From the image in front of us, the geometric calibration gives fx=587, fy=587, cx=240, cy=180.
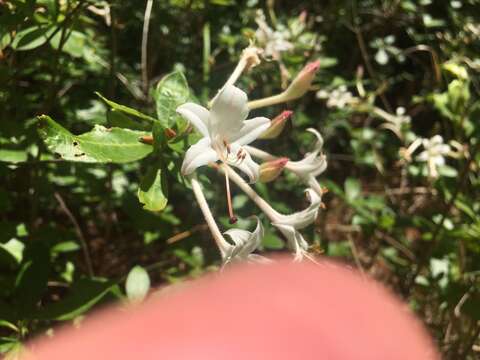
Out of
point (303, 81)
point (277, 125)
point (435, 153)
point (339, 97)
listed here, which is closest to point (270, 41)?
point (339, 97)

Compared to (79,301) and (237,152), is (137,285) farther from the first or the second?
(237,152)

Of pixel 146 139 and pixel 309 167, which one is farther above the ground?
pixel 146 139

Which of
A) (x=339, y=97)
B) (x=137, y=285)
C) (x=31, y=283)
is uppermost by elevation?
→ (x=31, y=283)

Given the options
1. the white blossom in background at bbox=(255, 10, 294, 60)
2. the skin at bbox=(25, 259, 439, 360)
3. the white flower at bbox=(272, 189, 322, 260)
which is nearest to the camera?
the skin at bbox=(25, 259, 439, 360)

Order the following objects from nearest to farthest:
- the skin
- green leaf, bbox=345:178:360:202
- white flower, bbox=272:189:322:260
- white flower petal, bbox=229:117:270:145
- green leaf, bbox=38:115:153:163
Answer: the skin → green leaf, bbox=38:115:153:163 → white flower petal, bbox=229:117:270:145 → white flower, bbox=272:189:322:260 → green leaf, bbox=345:178:360:202

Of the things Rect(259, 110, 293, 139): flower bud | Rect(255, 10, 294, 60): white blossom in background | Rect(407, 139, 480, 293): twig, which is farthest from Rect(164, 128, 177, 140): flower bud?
Rect(407, 139, 480, 293): twig

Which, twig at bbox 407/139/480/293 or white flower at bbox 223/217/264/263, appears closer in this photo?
white flower at bbox 223/217/264/263

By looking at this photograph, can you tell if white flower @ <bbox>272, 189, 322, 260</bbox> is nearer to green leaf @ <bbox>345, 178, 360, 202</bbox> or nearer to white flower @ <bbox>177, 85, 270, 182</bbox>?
white flower @ <bbox>177, 85, 270, 182</bbox>
